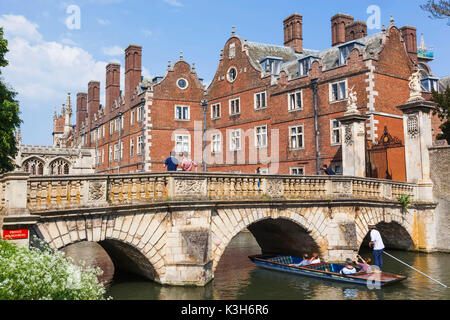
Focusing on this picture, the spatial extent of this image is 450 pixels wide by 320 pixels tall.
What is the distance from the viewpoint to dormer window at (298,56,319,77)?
104 feet

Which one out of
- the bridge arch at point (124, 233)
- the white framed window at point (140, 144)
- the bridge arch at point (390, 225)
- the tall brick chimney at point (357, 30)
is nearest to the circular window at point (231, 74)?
the white framed window at point (140, 144)

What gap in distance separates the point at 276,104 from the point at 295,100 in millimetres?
1845

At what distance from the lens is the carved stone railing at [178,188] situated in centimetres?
1153

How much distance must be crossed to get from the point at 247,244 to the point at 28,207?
18355 mm

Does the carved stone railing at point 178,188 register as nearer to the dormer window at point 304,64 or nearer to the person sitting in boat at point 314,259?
the person sitting in boat at point 314,259

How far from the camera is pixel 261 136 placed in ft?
112

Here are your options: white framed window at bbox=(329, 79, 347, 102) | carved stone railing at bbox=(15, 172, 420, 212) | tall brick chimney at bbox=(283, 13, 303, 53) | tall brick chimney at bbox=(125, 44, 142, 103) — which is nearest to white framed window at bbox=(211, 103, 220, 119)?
tall brick chimney at bbox=(125, 44, 142, 103)

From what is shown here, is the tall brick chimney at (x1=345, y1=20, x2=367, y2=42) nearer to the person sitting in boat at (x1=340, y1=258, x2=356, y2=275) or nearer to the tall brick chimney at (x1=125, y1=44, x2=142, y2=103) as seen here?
the tall brick chimney at (x1=125, y1=44, x2=142, y2=103)

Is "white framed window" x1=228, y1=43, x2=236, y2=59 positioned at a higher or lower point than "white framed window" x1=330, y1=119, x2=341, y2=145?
higher

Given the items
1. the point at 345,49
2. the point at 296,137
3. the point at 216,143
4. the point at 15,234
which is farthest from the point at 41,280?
the point at 216,143

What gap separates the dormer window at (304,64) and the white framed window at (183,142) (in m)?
12.1

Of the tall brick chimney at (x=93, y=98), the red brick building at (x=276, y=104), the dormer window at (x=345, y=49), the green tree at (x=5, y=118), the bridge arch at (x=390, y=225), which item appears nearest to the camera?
the bridge arch at (x=390, y=225)

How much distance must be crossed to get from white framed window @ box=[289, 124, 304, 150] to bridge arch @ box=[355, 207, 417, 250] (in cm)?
959

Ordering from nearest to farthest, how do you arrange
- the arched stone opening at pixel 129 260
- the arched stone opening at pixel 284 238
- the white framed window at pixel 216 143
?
the arched stone opening at pixel 129 260 → the arched stone opening at pixel 284 238 → the white framed window at pixel 216 143
